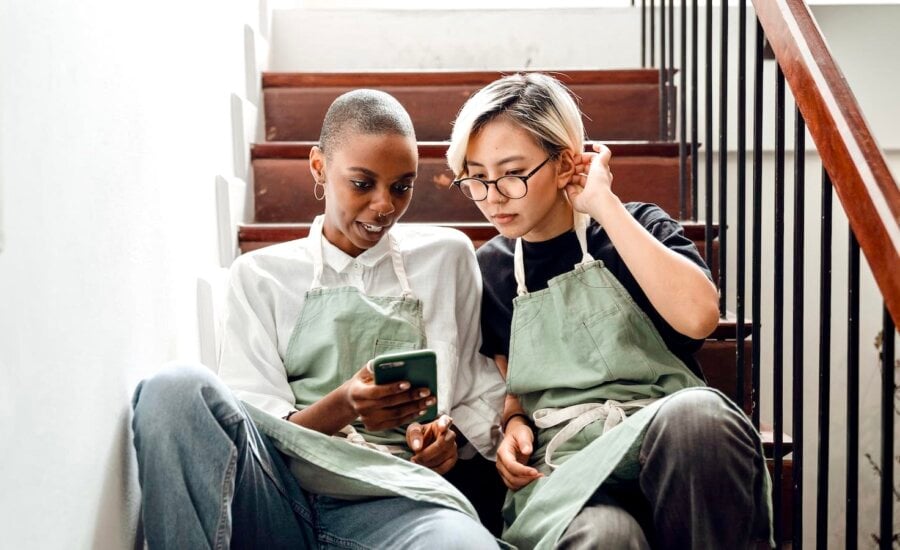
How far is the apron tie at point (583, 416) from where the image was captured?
5.10ft

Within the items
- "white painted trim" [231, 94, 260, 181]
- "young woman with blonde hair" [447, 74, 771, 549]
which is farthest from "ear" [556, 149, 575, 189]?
"white painted trim" [231, 94, 260, 181]

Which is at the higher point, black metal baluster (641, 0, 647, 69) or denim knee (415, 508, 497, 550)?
black metal baluster (641, 0, 647, 69)

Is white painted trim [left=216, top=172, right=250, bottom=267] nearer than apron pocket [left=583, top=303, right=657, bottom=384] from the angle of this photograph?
No

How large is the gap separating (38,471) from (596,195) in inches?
38.2

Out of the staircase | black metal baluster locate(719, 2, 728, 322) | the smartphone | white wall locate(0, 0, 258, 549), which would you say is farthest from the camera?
the staircase

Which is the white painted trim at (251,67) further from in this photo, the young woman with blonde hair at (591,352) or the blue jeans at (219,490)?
the blue jeans at (219,490)

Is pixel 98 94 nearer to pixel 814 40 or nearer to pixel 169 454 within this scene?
pixel 169 454

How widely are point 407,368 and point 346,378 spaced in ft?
1.06

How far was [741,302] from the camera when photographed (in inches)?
77.3

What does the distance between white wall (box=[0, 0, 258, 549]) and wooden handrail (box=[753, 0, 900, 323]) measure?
100cm

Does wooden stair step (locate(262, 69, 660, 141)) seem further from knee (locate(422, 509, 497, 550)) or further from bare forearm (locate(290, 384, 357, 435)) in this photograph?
knee (locate(422, 509, 497, 550))

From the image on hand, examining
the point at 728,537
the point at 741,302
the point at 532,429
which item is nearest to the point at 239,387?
the point at 532,429

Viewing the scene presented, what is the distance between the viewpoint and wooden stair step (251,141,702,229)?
2.55 meters

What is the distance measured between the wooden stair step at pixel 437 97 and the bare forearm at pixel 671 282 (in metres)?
1.25
